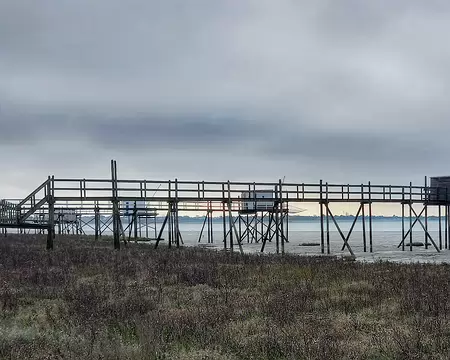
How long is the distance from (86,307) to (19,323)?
4.43ft

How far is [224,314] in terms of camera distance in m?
9.17

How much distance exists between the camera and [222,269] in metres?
16.7

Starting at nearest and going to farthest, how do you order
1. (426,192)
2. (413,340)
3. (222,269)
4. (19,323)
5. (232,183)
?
(413,340) → (19,323) → (222,269) → (232,183) → (426,192)

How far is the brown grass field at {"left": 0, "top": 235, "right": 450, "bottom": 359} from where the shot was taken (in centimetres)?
689

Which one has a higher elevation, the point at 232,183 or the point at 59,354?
the point at 232,183

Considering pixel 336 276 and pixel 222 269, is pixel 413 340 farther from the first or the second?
pixel 222 269

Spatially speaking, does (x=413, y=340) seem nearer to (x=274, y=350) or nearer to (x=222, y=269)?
(x=274, y=350)

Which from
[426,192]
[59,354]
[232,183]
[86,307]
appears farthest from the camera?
[426,192]

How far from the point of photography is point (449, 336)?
24.5 ft

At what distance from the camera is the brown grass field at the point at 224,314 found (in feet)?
22.6

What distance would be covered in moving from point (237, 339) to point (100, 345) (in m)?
1.86

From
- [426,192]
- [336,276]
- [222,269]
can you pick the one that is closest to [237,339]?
[336,276]

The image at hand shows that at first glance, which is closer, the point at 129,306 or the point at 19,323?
the point at 19,323

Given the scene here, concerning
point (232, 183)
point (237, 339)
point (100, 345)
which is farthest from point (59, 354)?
point (232, 183)
